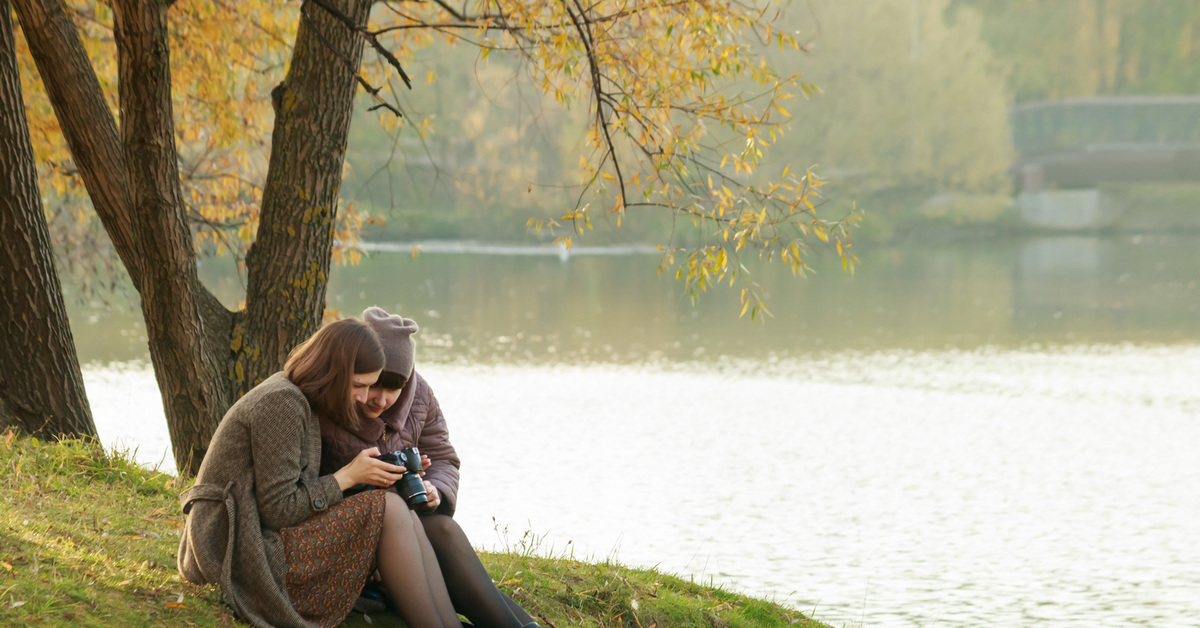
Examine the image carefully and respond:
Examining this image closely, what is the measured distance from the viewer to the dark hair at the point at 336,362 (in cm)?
291

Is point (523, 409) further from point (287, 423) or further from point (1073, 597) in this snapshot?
point (287, 423)

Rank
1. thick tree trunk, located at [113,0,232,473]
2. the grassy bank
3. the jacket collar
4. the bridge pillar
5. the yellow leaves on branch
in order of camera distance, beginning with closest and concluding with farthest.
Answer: the grassy bank < the jacket collar < thick tree trunk, located at [113,0,232,473] < the yellow leaves on branch < the bridge pillar

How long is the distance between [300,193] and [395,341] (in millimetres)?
2127

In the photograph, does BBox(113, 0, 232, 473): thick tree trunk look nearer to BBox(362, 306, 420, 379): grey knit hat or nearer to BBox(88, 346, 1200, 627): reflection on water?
BBox(362, 306, 420, 379): grey knit hat

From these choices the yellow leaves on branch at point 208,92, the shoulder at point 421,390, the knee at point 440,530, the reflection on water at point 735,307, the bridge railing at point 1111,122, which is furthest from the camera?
the bridge railing at point 1111,122

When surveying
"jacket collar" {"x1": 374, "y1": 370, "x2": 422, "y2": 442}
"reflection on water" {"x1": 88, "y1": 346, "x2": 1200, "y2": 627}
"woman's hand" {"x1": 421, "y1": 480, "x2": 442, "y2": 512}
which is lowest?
"reflection on water" {"x1": 88, "y1": 346, "x2": 1200, "y2": 627}

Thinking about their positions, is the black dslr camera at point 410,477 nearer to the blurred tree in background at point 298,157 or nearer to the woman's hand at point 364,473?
the woman's hand at point 364,473

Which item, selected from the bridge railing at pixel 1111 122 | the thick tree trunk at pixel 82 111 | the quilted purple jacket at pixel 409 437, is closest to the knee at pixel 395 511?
the quilted purple jacket at pixel 409 437

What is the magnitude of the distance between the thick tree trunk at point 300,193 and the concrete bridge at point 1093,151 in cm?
4088

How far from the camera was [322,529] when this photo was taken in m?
2.88

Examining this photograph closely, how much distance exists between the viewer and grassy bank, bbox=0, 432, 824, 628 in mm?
2941

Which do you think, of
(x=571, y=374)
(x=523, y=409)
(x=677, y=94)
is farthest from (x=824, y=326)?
(x=677, y=94)

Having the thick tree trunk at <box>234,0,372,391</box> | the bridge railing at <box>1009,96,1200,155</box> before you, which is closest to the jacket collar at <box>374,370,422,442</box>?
the thick tree trunk at <box>234,0,372,391</box>

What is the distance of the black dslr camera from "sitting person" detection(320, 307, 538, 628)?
49 millimetres
